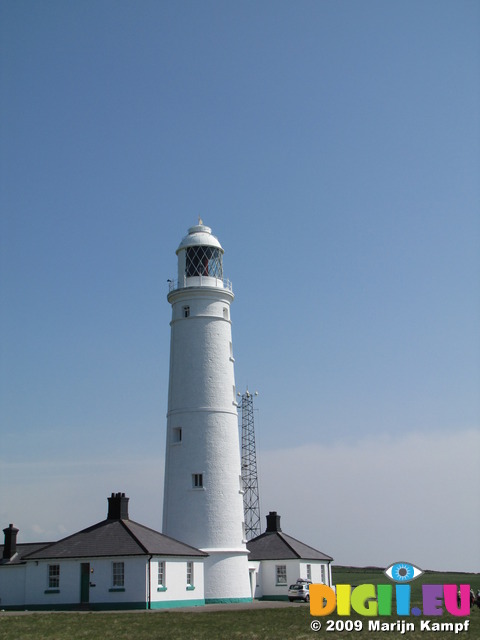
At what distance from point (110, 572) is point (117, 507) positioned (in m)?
4.05

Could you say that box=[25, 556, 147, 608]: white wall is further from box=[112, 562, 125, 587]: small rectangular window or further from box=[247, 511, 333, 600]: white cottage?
box=[247, 511, 333, 600]: white cottage

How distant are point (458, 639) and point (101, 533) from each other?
18599 mm

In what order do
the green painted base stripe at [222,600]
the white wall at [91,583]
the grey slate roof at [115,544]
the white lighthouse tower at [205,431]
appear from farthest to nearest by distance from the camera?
1. the white lighthouse tower at [205,431]
2. the green painted base stripe at [222,600]
3. the grey slate roof at [115,544]
4. the white wall at [91,583]

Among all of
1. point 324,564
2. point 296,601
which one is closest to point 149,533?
point 296,601

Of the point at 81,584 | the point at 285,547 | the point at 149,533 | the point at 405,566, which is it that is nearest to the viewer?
the point at 405,566

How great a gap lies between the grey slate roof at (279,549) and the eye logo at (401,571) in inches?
915

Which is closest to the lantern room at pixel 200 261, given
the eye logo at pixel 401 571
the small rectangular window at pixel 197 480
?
the small rectangular window at pixel 197 480

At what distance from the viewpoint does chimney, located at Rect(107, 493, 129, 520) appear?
125 ft

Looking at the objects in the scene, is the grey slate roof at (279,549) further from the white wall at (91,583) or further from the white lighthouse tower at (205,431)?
the white wall at (91,583)

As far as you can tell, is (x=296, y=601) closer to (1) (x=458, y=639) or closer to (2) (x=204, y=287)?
(2) (x=204, y=287)

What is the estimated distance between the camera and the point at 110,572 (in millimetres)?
34562

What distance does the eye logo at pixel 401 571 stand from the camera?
73.2 feet

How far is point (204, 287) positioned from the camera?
41.2m

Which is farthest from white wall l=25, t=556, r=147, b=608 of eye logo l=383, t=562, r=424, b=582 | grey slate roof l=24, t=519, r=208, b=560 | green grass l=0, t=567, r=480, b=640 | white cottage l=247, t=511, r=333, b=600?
eye logo l=383, t=562, r=424, b=582
